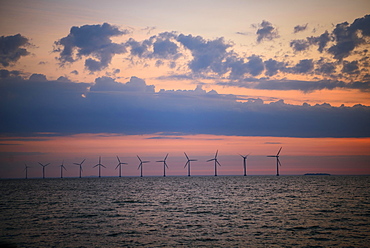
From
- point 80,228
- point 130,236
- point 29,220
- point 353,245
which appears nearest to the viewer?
point 353,245

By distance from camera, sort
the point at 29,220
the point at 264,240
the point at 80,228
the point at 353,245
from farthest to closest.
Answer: the point at 29,220, the point at 80,228, the point at 264,240, the point at 353,245

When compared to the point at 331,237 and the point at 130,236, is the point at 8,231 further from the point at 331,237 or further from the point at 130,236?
the point at 331,237

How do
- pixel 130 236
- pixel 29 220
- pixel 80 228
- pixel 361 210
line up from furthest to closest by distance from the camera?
pixel 361 210
pixel 29 220
pixel 80 228
pixel 130 236

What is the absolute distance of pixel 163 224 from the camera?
55625mm

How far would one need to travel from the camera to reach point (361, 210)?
7050 centimetres

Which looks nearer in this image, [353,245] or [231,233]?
[353,245]

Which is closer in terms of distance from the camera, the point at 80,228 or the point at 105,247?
the point at 105,247

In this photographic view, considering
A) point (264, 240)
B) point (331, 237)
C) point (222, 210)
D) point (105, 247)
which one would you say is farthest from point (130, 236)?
point (222, 210)

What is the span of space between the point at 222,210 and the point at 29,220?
106ft

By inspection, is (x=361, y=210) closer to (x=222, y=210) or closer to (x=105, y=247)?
(x=222, y=210)

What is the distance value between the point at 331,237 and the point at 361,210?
29456 millimetres

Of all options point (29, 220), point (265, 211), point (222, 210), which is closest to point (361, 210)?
point (265, 211)

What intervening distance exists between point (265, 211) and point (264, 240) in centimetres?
2826

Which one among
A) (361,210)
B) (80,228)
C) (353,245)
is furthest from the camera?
(361,210)
